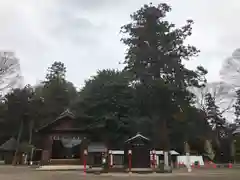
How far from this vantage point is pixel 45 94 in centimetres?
5781

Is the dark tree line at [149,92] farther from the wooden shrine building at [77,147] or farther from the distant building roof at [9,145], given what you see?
the distant building roof at [9,145]

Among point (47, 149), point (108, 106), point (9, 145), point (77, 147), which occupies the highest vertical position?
point (108, 106)

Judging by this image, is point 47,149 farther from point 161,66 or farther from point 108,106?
point 161,66

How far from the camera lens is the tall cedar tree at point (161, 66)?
33.3 m

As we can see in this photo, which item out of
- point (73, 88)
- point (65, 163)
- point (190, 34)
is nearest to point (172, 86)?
point (190, 34)

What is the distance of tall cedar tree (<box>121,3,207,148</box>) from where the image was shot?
109ft

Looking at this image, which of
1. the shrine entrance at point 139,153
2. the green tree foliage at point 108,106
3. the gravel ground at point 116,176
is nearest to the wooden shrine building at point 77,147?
the shrine entrance at point 139,153

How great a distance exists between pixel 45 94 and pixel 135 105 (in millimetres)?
25690

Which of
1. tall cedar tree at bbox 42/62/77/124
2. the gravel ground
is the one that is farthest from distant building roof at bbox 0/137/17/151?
the gravel ground

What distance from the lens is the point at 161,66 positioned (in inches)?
1332

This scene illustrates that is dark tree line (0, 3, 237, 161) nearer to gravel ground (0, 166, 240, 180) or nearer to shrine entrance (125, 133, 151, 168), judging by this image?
shrine entrance (125, 133, 151, 168)

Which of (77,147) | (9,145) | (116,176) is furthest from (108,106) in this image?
(116,176)

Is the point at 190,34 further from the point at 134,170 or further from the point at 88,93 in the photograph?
the point at 134,170

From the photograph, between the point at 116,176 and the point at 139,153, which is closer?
the point at 116,176
